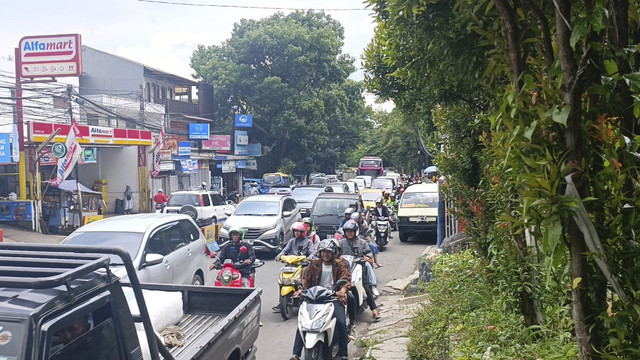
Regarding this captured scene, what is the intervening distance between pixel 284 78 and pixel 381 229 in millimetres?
26128

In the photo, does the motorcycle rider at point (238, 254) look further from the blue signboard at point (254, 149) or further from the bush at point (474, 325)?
the blue signboard at point (254, 149)

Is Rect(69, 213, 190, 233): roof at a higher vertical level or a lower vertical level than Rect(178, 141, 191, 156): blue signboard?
lower

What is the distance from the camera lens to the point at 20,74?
22.6 metres

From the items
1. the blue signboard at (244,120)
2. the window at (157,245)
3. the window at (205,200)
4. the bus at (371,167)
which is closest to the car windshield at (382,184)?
A: the blue signboard at (244,120)

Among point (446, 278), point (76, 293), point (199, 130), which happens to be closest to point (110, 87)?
point (199, 130)

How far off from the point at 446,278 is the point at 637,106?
5.74m

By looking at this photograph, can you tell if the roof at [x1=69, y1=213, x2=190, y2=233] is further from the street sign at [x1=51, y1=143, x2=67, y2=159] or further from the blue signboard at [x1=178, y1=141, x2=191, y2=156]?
the blue signboard at [x1=178, y1=141, x2=191, y2=156]

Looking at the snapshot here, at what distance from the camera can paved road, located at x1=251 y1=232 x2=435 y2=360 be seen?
26.5 feet

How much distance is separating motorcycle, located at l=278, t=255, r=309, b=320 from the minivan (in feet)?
29.8

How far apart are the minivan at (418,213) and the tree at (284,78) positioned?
2157cm

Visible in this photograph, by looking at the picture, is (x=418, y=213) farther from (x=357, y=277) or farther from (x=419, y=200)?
(x=357, y=277)

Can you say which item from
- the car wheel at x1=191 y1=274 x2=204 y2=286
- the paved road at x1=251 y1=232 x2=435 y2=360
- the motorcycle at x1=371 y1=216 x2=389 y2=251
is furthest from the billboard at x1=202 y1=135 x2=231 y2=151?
the car wheel at x1=191 y1=274 x2=204 y2=286

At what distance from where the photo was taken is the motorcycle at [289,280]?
29.9ft

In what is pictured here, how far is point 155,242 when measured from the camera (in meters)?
8.55
